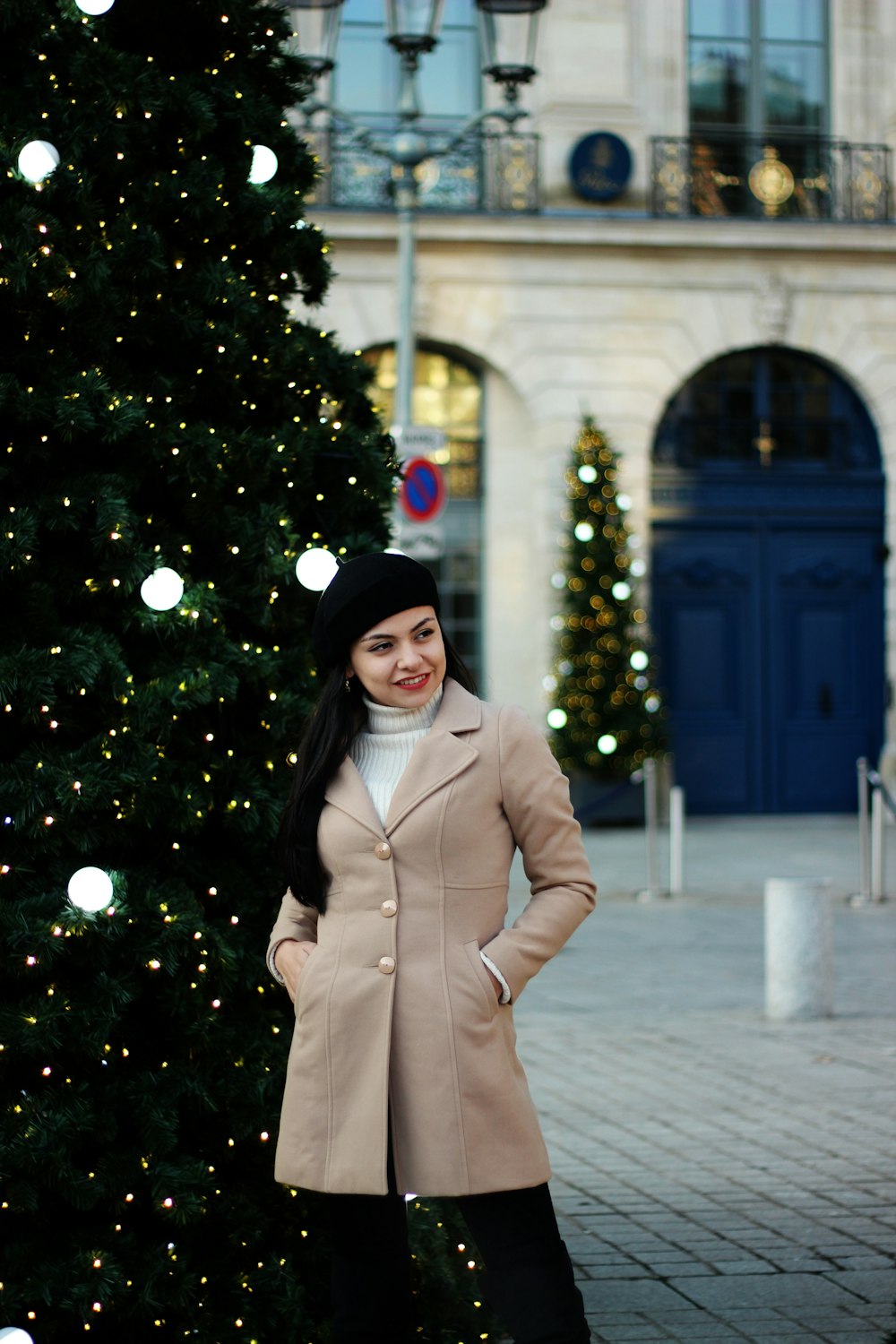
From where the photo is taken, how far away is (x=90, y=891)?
12.3 feet

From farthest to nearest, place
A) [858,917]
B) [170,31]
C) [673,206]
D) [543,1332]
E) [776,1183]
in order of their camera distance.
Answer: [673,206]
[858,917]
[776,1183]
[170,31]
[543,1332]

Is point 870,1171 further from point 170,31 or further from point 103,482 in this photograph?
point 170,31

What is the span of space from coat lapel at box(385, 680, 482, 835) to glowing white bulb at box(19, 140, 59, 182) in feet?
4.57

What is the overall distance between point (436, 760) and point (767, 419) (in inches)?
743

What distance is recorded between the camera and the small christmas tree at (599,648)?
19.6 m

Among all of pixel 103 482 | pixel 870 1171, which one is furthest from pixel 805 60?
pixel 103 482

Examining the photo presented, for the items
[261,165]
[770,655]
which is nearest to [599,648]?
[770,655]

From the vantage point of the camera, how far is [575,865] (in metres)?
3.50

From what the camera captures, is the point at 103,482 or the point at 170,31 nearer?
the point at 103,482

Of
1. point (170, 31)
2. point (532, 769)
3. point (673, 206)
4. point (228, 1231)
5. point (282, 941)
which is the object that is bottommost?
point (228, 1231)

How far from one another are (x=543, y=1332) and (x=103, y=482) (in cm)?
187

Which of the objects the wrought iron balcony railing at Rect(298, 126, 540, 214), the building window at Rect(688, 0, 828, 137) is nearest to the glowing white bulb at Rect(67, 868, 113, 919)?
the wrought iron balcony railing at Rect(298, 126, 540, 214)

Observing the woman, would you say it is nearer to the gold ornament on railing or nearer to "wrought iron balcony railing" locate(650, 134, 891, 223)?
"wrought iron balcony railing" locate(650, 134, 891, 223)

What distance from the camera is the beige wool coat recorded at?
335 cm
